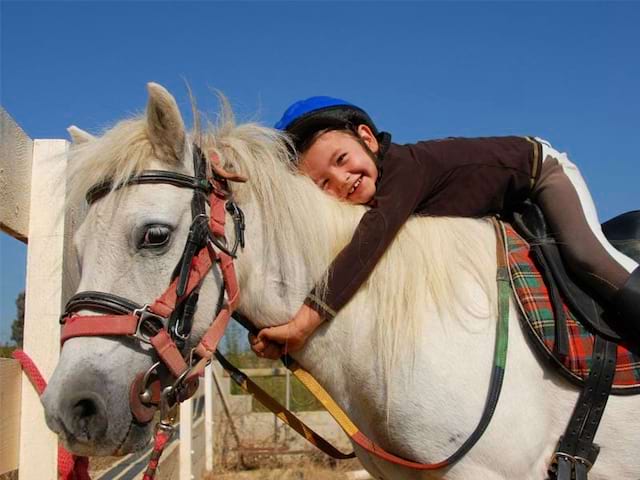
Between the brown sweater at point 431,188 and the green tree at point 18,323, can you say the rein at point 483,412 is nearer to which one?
the brown sweater at point 431,188

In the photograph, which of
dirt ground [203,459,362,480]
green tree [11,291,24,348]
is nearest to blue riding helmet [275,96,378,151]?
green tree [11,291,24,348]

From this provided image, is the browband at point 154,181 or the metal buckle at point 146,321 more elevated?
the browband at point 154,181

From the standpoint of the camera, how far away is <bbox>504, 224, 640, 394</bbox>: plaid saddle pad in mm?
2164

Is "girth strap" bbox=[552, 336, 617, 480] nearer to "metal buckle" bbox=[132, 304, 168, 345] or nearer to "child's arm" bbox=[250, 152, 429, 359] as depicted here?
"child's arm" bbox=[250, 152, 429, 359]

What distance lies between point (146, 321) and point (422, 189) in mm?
1164

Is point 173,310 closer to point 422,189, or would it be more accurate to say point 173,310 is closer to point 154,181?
point 154,181

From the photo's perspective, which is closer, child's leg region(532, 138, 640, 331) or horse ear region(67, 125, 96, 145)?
child's leg region(532, 138, 640, 331)

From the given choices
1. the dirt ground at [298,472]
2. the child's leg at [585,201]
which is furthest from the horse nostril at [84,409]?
the dirt ground at [298,472]

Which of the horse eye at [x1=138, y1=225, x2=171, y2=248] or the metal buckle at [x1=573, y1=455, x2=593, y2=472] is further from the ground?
the horse eye at [x1=138, y1=225, x2=171, y2=248]

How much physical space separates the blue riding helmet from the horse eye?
2.70ft

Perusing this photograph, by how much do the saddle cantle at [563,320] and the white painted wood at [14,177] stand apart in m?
1.90

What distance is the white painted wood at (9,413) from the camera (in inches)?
86.7

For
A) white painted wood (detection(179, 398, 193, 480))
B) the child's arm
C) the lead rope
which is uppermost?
the child's arm

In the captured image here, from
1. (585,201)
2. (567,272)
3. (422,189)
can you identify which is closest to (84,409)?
(422,189)
